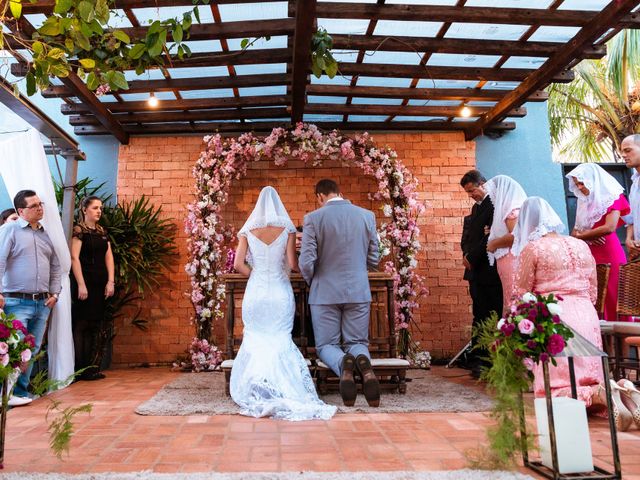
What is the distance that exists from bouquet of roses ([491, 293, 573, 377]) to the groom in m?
1.96

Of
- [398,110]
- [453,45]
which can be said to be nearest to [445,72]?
[453,45]

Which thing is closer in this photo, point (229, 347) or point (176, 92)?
point (229, 347)

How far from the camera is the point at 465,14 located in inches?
177

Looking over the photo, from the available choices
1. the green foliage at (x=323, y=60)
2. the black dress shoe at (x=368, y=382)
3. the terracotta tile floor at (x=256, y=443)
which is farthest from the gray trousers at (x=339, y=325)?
the green foliage at (x=323, y=60)

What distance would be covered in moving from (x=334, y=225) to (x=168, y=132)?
384 cm

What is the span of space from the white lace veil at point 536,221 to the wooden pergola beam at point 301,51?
221 cm

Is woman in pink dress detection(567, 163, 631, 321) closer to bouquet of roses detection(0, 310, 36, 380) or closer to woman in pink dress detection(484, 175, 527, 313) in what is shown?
woman in pink dress detection(484, 175, 527, 313)

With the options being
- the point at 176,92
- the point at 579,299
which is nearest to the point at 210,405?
the point at 579,299

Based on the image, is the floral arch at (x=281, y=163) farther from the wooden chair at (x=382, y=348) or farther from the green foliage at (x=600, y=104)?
the green foliage at (x=600, y=104)

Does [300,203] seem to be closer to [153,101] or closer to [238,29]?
[153,101]

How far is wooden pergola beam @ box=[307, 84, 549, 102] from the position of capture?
6.10 m

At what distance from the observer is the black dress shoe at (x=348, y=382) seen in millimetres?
3758

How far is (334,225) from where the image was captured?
441 cm

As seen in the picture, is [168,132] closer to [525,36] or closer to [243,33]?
[243,33]
